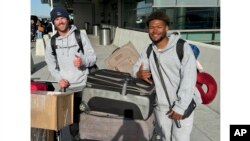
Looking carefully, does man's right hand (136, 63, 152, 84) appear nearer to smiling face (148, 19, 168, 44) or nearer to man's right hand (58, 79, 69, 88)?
smiling face (148, 19, 168, 44)

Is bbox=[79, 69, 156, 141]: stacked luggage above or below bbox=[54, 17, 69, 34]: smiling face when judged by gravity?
below

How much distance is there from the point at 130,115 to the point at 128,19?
590 inches

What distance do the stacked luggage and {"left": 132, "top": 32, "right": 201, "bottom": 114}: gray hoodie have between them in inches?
5.0

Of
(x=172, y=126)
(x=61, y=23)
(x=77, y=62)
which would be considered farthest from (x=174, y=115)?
(x=61, y=23)

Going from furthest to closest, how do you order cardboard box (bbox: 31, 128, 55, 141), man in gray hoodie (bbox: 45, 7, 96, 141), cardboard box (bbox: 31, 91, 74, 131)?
man in gray hoodie (bbox: 45, 7, 96, 141) < cardboard box (bbox: 31, 128, 55, 141) < cardboard box (bbox: 31, 91, 74, 131)

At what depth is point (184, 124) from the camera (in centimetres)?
263

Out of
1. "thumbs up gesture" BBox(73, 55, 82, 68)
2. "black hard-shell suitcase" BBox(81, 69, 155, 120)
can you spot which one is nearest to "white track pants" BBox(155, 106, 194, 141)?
"black hard-shell suitcase" BBox(81, 69, 155, 120)

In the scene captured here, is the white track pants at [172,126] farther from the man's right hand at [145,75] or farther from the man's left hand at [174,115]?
the man's right hand at [145,75]

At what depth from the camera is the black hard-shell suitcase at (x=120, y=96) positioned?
2.50 meters

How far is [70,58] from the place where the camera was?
2984 millimetres

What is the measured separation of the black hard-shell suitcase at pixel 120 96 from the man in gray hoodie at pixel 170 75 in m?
0.11

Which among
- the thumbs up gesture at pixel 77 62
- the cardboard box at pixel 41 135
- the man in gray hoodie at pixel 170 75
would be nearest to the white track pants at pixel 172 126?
the man in gray hoodie at pixel 170 75

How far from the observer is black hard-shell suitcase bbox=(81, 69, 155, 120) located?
2.50 metres
